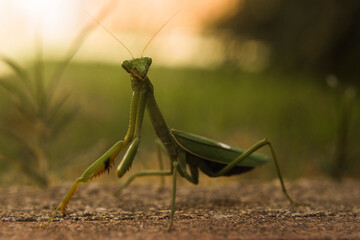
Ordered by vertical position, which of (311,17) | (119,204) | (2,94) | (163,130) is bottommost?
(119,204)

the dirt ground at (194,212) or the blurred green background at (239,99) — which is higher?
the blurred green background at (239,99)

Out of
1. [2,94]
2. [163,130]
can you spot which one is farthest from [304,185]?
[2,94]

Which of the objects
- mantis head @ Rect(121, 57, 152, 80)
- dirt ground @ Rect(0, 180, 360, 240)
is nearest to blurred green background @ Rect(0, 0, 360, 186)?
dirt ground @ Rect(0, 180, 360, 240)

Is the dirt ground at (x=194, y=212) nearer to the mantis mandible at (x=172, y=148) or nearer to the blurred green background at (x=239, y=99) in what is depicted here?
the mantis mandible at (x=172, y=148)

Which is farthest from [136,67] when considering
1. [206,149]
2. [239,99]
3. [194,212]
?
[239,99]

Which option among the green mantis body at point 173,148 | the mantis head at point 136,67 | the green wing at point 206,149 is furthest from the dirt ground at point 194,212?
the mantis head at point 136,67

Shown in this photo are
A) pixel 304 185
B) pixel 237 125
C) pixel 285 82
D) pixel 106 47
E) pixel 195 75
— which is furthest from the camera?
pixel 285 82

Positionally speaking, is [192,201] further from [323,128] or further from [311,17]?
→ [311,17]

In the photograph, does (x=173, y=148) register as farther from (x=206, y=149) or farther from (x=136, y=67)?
(x=136, y=67)

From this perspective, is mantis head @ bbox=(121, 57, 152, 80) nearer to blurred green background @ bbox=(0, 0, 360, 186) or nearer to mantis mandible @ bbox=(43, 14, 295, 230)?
mantis mandible @ bbox=(43, 14, 295, 230)
